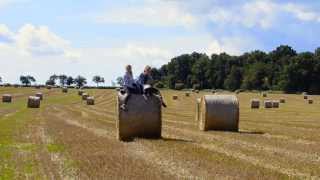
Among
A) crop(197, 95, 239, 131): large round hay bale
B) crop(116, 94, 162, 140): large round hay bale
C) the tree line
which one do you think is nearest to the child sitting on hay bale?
crop(116, 94, 162, 140): large round hay bale

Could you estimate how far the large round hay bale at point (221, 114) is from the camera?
85.7ft

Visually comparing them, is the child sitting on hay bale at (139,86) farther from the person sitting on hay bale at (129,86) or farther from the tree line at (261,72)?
the tree line at (261,72)

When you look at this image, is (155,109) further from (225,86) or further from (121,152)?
(225,86)

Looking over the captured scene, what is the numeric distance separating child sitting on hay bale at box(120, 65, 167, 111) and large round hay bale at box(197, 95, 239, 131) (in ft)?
13.0

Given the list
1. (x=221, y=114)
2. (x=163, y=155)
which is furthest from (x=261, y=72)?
(x=163, y=155)

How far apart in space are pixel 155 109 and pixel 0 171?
7692 millimetres

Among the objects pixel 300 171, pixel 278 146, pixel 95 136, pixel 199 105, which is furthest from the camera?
pixel 199 105

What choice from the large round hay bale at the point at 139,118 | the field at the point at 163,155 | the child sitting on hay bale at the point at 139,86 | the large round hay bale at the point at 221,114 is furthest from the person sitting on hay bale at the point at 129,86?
the large round hay bale at the point at 221,114

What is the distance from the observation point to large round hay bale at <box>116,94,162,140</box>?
21.8 m

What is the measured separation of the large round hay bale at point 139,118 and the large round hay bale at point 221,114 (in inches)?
188

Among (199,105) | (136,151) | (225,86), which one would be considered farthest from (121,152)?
Answer: (225,86)

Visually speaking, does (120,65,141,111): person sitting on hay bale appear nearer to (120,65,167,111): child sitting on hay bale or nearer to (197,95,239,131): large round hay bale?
(120,65,167,111): child sitting on hay bale

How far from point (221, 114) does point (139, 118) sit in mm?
5308

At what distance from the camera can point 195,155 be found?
16.8 meters
